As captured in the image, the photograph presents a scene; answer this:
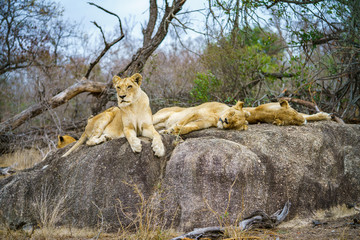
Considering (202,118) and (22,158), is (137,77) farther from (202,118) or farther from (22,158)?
(22,158)

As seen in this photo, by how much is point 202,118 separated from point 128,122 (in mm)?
1471

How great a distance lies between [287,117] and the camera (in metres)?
6.26

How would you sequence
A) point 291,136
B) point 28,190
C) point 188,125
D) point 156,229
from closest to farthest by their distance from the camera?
point 156,229
point 28,190
point 291,136
point 188,125

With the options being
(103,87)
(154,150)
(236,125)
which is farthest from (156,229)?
(103,87)

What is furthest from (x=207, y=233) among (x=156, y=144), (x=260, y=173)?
(x=156, y=144)

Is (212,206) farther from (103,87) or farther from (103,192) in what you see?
(103,87)

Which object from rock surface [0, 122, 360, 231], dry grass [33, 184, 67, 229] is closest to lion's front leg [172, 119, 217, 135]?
rock surface [0, 122, 360, 231]

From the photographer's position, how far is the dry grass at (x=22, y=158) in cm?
900

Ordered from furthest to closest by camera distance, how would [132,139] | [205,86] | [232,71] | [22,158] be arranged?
[232,71], [205,86], [22,158], [132,139]

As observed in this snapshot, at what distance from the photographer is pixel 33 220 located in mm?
5152

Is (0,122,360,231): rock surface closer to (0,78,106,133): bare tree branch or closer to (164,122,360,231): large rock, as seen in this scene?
(164,122,360,231): large rock

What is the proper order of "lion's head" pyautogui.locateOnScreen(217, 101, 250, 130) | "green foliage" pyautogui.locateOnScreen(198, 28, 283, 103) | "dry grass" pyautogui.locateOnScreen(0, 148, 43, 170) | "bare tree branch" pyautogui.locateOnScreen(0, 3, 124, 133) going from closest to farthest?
"lion's head" pyautogui.locateOnScreen(217, 101, 250, 130) < "dry grass" pyautogui.locateOnScreen(0, 148, 43, 170) < "green foliage" pyautogui.locateOnScreen(198, 28, 283, 103) < "bare tree branch" pyautogui.locateOnScreen(0, 3, 124, 133)

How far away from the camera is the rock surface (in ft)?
15.8

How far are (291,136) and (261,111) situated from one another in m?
0.98
